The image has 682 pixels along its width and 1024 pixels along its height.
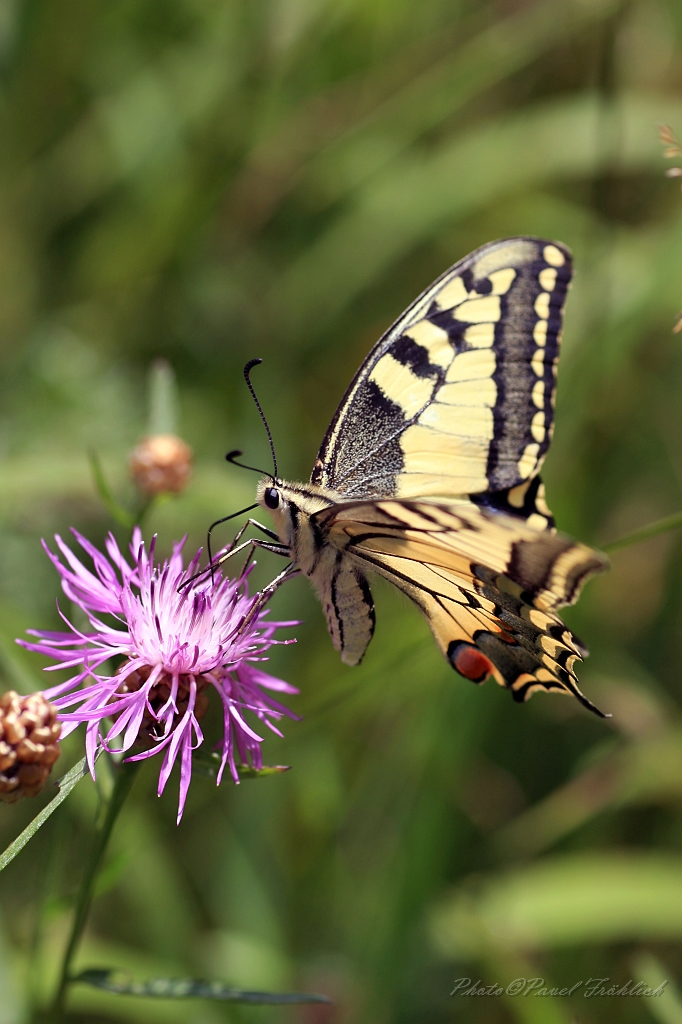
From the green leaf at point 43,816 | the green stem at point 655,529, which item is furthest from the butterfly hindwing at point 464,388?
the green leaf at point 43,816

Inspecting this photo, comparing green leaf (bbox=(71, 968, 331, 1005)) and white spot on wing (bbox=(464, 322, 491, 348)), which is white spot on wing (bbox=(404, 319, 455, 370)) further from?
green leaf (bbox=(71, 968, 331, 1005))

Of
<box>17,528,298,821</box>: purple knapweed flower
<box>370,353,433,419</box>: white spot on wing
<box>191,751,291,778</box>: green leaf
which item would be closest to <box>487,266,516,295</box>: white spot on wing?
<box>370,353,433,419</box>: white spot on wing

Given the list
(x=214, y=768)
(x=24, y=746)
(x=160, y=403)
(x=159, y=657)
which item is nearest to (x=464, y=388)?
(x=160, y=403)

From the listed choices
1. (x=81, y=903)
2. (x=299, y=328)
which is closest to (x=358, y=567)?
(x=81, y=903)

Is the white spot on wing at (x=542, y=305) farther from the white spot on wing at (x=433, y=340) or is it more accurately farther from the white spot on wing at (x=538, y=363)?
the white spot on wing at (x=433, y=340)

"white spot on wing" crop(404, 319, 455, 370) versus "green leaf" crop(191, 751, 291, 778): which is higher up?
"white spot on wing" crop(404, 319, 455, 370)

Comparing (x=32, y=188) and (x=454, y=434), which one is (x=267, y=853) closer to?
(x=454, y=434)

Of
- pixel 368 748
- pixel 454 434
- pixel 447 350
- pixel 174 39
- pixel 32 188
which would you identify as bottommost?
pixel 368 748
